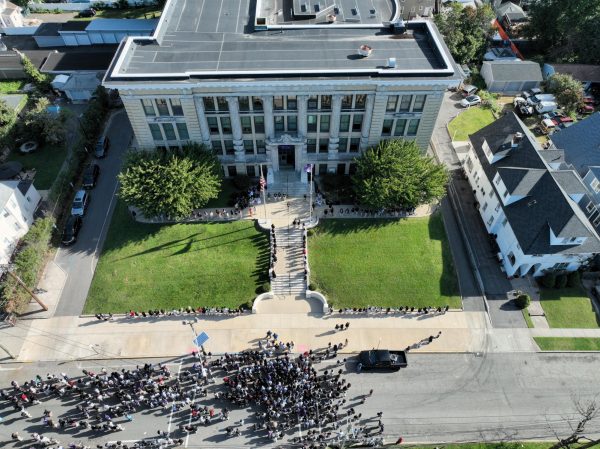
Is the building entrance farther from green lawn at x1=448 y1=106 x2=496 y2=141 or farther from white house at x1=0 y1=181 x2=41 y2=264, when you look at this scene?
white house at x1=0 y1=181 x2=41 y2=264

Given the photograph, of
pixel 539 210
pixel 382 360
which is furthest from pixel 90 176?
pixel 539 210

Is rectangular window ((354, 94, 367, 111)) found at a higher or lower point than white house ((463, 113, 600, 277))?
higher

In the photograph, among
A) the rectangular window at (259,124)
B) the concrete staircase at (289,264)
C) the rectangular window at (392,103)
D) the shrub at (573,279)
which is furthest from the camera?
the rectangular window at (259,124)

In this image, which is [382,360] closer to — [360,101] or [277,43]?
[360,101]

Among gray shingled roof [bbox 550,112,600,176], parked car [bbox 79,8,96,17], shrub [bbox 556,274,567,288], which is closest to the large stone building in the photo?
gray shingled roof [bbox 550,112,600,176]

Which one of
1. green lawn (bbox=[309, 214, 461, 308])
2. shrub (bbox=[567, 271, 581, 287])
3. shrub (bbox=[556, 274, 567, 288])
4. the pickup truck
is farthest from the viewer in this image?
shrub (bbox=[567, 271, 581, 287])

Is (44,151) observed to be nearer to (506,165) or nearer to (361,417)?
(361,417)

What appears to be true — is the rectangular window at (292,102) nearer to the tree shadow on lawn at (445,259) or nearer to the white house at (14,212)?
the tree shadow on lawn at (445,259)

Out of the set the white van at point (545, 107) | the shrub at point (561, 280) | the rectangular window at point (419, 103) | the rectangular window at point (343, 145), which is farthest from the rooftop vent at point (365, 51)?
the white van at point (545, 107)
